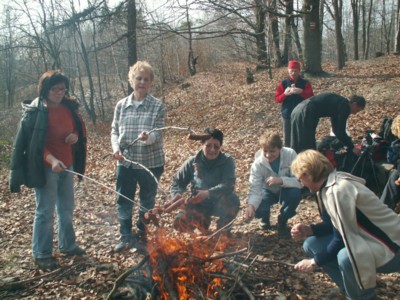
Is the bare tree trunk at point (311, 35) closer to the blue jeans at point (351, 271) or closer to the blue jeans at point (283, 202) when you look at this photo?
the blue jeans at point (283, 202)

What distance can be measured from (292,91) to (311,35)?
758 centimetres

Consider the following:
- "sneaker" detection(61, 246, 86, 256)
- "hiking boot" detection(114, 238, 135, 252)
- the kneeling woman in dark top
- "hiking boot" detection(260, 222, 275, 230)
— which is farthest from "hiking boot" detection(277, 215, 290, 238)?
"sneaker" detection(61, 246, 86, 256)

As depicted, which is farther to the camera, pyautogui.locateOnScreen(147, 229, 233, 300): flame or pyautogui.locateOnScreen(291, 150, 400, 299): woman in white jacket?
pyautogui.locateOnScreen(147, 229, 233, 300): flame

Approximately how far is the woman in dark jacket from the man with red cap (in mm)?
3502

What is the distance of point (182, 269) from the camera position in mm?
2980

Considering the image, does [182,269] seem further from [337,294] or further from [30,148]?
[30,148]

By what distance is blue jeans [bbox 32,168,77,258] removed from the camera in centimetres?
373

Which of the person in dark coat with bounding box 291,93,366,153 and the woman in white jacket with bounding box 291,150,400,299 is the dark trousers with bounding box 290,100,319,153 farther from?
the woman in white jacket with bounding box 291,150,400,299

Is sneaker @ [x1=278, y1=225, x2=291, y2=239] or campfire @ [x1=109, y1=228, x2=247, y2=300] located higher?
campfire @ [x1=109, y1=228, x2=247, y2=300]

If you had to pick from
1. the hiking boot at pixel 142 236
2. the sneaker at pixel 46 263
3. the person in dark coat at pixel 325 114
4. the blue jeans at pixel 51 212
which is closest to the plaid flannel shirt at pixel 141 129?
the blue jeans at pixel 51 212

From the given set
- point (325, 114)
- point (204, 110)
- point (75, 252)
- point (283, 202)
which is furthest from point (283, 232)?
point (204, 110)

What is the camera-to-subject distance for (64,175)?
3916 mm

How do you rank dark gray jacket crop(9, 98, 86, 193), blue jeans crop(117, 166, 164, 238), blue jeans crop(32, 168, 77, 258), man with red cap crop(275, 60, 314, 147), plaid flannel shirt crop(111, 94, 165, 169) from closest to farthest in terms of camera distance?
dark gray jacket crop(9, 98, 86, 193), blue jeans crop(32, 168, 77, 258), plaid flannel shirt crop(111, 94, 165, 169), blue jeans crop(117, 166, 164, 238), man with red cap crop(275, 60, 314, 147)

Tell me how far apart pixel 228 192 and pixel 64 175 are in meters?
1.86
